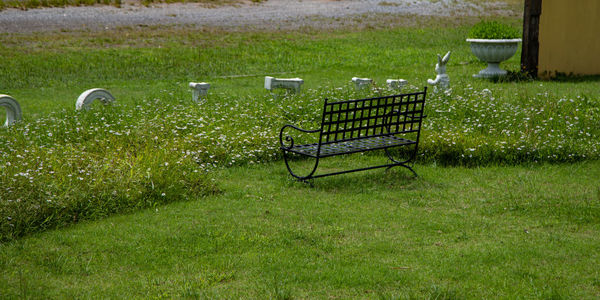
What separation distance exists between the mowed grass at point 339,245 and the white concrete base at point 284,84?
4.29 m

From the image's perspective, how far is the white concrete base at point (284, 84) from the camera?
35.8 feet

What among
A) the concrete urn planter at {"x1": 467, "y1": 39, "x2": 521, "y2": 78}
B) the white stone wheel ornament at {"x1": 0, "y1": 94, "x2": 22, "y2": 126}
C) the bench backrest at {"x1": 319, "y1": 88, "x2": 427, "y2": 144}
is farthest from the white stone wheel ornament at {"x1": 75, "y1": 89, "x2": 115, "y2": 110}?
the concrete urn planter at {"x1": 467, "y1": 39, "x2": 521, "y2": 78}

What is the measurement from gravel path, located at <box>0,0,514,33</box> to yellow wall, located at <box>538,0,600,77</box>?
13397 mm

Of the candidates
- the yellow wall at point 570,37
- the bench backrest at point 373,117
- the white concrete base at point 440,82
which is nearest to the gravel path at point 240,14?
the yellow wall at point 570,37

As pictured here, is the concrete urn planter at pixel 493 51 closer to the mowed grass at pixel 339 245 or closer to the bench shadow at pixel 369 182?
the mowed grass at pixel 339 245

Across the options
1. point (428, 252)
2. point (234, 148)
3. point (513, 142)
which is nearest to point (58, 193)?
Answer: point (234, 148)

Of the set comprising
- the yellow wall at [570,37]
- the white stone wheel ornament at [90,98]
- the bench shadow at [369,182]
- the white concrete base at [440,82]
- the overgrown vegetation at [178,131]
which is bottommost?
the bench shadow at [369,182]

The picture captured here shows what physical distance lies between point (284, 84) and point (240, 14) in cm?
2000

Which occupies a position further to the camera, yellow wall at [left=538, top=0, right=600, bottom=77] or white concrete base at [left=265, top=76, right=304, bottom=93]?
yellow wall at [left=538, top=0, right=600, bottom=77]

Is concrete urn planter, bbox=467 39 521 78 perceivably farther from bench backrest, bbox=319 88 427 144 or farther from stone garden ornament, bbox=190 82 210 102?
stone garden ornament, bbox=190 82 210 102

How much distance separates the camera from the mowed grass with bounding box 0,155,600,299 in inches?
169

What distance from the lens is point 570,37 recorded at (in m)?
14.9

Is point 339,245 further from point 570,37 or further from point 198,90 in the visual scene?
point 570,37

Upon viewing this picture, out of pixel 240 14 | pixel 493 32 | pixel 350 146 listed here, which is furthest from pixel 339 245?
pixel 240 14
